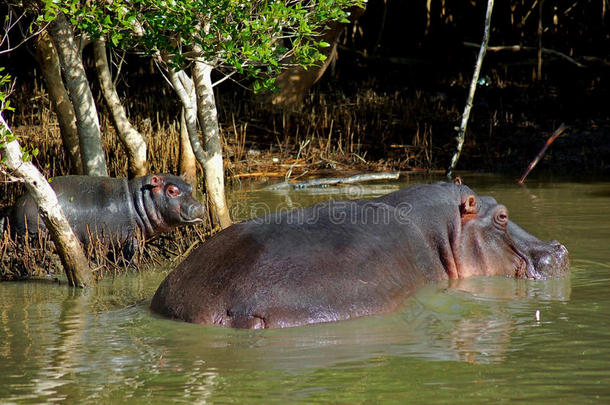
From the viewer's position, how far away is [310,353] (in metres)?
4.39

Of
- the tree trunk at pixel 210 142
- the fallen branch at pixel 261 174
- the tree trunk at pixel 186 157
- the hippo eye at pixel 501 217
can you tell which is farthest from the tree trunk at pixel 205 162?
the fallen branch at pixel 261 174

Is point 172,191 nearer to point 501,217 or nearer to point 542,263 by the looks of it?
point 501,217

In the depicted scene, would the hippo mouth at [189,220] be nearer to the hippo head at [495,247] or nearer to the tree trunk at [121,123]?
the tree trunk at [121,123]

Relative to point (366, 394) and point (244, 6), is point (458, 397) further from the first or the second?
point (244, 6)

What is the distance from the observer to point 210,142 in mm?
7773

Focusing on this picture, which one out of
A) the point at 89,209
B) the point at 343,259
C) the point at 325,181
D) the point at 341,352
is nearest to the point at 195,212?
the point at 89,209

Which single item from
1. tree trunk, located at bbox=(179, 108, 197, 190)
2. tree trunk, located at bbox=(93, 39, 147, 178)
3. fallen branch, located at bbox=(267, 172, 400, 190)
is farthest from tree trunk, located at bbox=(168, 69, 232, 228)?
fallen branch, located at bbox=(267, 172, 400, 190)

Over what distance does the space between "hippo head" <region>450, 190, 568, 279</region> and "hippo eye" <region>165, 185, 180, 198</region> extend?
2900 millimetres

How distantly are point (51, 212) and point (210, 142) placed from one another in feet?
5.89

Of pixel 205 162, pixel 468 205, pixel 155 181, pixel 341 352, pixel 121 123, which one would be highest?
pixel 121 123

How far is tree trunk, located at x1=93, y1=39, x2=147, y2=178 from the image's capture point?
8531 millimetres

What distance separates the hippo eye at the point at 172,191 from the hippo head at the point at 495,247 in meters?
2.90

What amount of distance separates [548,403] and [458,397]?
1.18 feet

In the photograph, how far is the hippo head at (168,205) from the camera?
7.72 meters
